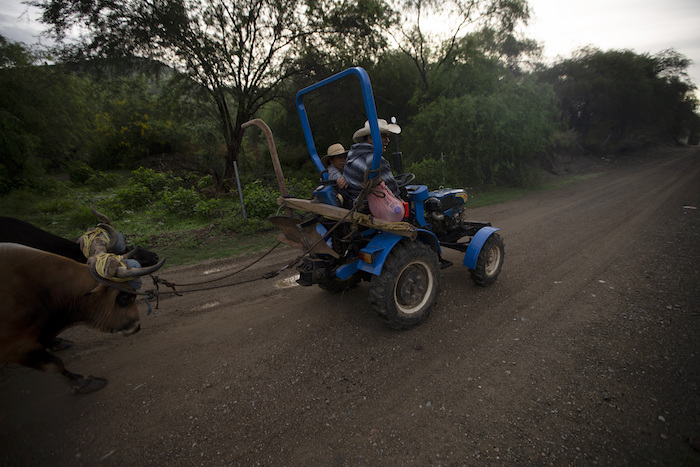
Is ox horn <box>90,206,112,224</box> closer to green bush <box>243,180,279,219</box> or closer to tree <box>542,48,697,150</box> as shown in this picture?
green bush <box>243,180,279,219</box>

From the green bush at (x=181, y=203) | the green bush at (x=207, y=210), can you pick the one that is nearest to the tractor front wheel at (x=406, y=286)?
the green bush at (x=207, y=210)

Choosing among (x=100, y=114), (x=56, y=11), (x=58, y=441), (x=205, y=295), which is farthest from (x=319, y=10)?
(x=100, y=114)

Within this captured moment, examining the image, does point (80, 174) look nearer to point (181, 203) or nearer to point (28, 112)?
point (28, 112)

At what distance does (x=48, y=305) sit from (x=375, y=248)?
9.06ft

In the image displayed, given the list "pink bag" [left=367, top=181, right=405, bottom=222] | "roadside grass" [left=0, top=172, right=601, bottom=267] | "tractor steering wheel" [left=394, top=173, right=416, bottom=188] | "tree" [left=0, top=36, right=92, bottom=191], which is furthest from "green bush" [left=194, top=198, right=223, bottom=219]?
"tree" [left=0, top=36, right=92, bottom=191]

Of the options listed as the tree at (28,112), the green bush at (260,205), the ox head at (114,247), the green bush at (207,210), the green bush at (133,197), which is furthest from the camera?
the tree at (28,112)

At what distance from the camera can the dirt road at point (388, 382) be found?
80.8 inches

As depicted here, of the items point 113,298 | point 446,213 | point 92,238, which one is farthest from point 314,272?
point 446,213

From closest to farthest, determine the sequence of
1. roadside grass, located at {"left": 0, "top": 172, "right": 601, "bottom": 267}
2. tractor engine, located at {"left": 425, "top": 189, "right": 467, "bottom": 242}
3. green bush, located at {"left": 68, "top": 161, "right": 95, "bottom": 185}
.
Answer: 1. tractor engine, located at {"left": 425, "top": 189, "right": 467, "bottom": 242}
2. roadside grass, located at {"left": 0, "top": 172, "right": 601, "bottom": 267}
3. green bush, located at {"left": 68, "top": 161, "right": 95, "bottom": 185}

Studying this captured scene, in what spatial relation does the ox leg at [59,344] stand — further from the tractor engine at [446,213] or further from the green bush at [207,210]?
the green bush at [207,210]

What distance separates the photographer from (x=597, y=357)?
2732mm

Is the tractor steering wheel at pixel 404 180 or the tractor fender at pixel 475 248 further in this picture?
the tractor fender at pixel 475 248

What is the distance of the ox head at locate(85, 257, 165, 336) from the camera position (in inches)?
93.0

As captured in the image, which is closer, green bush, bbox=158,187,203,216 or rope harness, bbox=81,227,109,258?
rope harness, bbox=81,227,109,258
